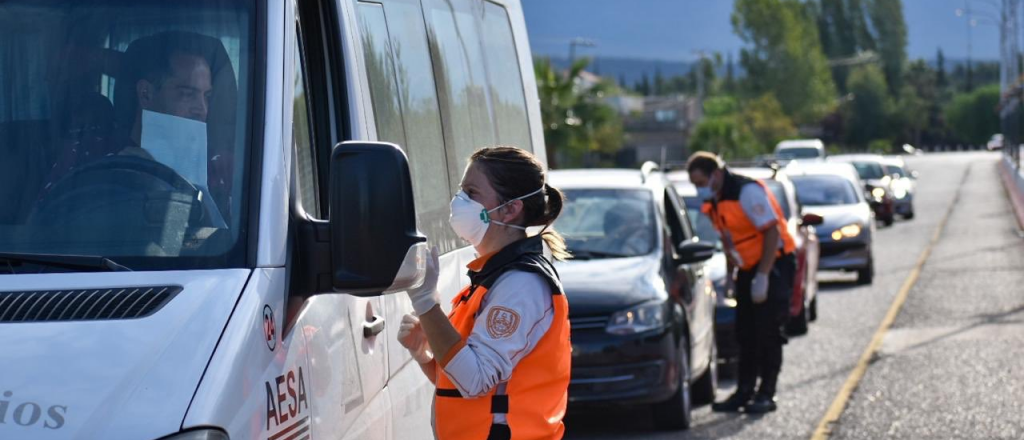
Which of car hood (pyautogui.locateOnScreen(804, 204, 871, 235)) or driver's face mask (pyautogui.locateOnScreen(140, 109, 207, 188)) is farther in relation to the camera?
car hood (pyautogui.locateOnScreen(804, 204, 871, 235))

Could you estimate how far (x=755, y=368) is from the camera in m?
10.9

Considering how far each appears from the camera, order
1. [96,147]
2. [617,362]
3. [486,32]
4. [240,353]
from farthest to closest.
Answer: [617,362] < [486,32] < [96,147] < [240,353]

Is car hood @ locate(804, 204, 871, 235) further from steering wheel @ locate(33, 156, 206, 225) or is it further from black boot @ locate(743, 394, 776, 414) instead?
steering wheel @ locate(33, 156, 206, 225)

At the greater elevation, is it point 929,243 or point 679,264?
point 679,264

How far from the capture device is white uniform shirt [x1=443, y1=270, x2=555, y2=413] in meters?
3.69

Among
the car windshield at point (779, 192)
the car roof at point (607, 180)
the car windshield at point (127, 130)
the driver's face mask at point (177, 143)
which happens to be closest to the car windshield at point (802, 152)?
the car windshield at point (779, 192)

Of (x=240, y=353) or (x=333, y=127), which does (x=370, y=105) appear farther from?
(x=240, y=353)

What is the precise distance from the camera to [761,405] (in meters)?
10.7

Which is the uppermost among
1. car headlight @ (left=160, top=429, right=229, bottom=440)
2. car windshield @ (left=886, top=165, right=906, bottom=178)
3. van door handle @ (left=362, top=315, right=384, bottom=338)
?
car headlight @ (left=160, top=429, right=229, bottom=440)

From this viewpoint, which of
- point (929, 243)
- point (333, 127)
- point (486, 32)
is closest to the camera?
point (333, 127)

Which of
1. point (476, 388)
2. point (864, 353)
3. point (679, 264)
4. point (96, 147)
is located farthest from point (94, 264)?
point (864, 353)

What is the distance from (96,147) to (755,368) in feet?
25.4

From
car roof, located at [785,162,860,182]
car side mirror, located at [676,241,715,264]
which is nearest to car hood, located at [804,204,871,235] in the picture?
car roof, located at [785,162,860,182]

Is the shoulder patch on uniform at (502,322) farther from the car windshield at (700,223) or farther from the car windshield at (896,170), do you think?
the car windshield at (896,170)
